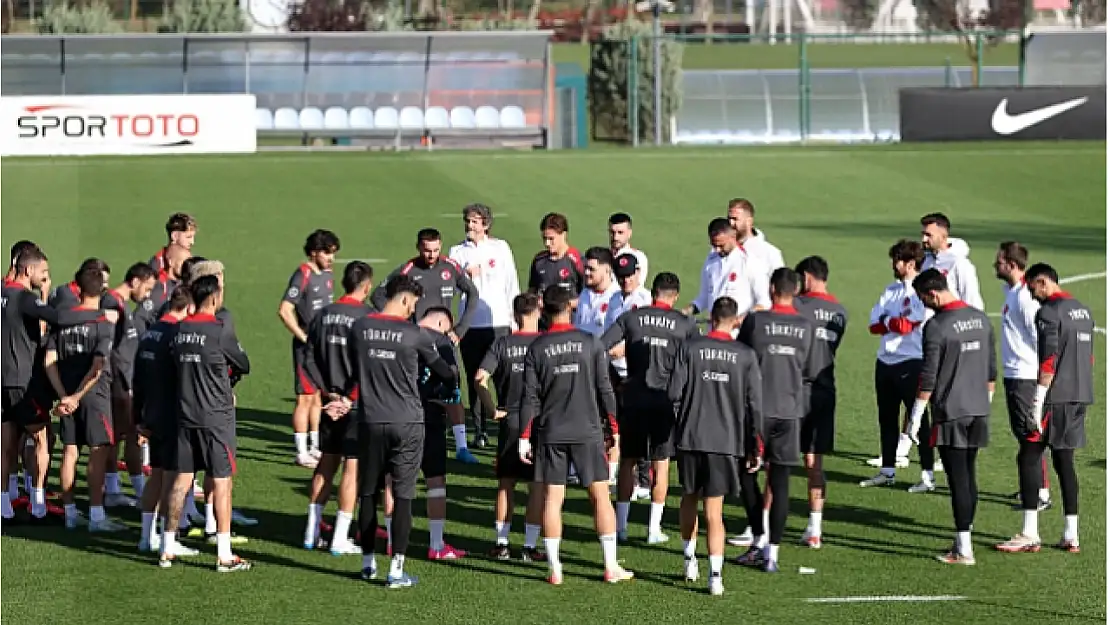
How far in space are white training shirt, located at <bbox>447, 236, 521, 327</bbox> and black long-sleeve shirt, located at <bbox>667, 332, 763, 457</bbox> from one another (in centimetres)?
448

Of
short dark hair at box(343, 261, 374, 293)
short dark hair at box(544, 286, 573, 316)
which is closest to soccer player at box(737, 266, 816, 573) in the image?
short dark hair at box(544, 286, 573, 316)

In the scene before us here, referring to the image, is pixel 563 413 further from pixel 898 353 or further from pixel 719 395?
pixel 898 353

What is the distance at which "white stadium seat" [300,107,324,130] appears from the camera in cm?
4381

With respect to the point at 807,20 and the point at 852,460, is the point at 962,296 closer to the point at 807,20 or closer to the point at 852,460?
the point at 852,460

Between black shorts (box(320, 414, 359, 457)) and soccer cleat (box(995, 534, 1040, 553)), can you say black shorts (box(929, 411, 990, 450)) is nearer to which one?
soccer cleat (box(995, 534, 1040, 553))

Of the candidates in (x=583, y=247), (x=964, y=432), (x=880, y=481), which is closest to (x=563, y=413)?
(x=964, y=432)

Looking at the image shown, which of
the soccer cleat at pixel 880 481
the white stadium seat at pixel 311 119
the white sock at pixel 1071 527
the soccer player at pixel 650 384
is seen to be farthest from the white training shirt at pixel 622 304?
the white stadium seat at pixel 311 119

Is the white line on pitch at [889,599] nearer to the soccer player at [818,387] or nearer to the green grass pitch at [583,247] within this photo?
the green grass pitch at [583,247]

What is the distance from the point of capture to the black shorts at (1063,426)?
1312cm

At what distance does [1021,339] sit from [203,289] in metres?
5.80

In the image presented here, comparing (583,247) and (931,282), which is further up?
(583,247)

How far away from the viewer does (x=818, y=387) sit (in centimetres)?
1359

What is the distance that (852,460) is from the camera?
54.3ft

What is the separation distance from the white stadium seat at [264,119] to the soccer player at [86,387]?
29.9m
